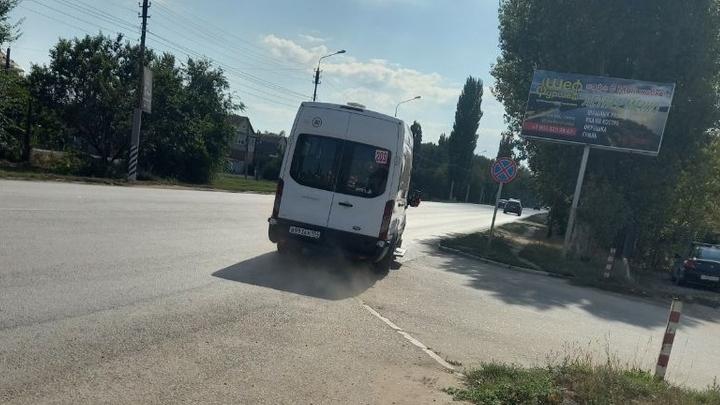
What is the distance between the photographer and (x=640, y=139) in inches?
772

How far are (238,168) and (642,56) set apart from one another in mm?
77110

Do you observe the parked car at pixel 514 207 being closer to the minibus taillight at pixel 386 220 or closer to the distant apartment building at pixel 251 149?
the distant apartment building at pixel 251 149

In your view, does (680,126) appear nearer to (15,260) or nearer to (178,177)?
(15,260)

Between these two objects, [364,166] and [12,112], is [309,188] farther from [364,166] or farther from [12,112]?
[12,112]

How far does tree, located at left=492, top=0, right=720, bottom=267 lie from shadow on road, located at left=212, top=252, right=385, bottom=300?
12.8 meters

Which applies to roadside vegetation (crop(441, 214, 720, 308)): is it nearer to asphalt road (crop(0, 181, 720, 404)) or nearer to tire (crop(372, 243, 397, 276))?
asphalt road (crop(0, 181, 720, 404))

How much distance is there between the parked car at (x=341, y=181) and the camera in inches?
400

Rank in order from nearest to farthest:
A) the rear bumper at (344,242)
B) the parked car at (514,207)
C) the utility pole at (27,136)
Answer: the rear bumper at (344,242)
the utility pole at (27,136)
the parked car at (514,207)

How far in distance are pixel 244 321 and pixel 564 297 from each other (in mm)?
8587

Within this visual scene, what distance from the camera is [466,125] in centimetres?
8312

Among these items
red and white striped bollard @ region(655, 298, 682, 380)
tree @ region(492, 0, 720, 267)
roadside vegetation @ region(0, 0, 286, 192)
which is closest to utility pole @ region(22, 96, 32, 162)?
roadside vegetation @ region(0, 0, 286, 192)

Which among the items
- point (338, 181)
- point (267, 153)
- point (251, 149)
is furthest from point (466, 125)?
point (338, 181)

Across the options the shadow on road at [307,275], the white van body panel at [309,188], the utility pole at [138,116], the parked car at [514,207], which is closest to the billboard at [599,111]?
the shadow on road at [307,275]

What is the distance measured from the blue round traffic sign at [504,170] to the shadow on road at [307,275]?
27.9 ft
